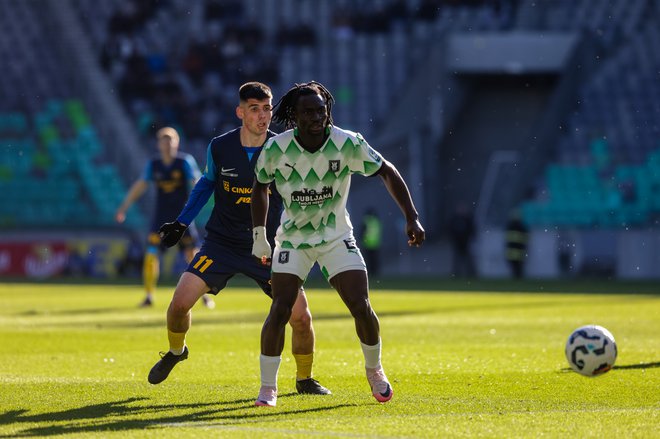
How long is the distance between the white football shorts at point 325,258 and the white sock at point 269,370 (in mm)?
552

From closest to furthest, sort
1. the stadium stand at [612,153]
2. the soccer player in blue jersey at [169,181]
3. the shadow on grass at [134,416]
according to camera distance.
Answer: the shadow on grass at [134,416], the soccer player in blue jersey at [169,181], the stadium stand at [612,153]

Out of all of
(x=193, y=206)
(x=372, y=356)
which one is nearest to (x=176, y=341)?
(x=193, y=206)

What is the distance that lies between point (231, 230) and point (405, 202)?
1.69 m

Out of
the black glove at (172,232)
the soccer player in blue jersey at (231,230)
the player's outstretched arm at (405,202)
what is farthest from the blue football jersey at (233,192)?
the player's outstretched arm at (405,202)

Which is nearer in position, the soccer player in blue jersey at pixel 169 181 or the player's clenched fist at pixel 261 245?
the player's clenched fist at pixel 261 245

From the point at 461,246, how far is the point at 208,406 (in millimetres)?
23925

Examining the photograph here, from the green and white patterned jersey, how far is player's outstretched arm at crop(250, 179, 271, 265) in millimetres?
97

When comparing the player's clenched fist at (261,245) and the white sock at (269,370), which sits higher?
the player's clenched fist at (261,245)

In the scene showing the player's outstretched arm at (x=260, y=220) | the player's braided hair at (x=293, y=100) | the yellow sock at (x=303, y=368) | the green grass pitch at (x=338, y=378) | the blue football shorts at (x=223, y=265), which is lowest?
the green grass pitch at (x=338, y=378)

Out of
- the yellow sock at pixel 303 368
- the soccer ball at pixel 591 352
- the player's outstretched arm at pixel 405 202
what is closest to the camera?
the player's outstretched arm at pixel 405 202

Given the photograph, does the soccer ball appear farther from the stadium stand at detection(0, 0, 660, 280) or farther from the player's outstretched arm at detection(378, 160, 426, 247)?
the stadium stand at detection(0, 0, 660, 280)

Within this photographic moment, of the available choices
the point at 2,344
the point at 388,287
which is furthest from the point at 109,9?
the point at 2,344

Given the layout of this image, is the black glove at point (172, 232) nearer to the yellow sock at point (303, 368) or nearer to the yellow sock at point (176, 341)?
the yellow sock at point (176, 341)

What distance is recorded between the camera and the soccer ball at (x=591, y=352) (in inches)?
340
